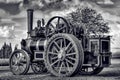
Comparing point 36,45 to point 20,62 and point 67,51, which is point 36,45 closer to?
point 20,62

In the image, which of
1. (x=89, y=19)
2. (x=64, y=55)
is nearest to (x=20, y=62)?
(x=64, y=55)

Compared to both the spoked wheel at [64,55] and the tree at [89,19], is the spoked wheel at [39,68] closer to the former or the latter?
the spoked wheel at [64,55]

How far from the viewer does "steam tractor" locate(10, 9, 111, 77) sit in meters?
12.8

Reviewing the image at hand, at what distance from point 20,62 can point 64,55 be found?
10.7 feet

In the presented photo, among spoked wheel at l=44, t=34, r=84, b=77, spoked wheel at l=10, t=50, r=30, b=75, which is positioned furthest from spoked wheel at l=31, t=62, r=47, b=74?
spoked wheel at l=44, t=34, r=84, b=77

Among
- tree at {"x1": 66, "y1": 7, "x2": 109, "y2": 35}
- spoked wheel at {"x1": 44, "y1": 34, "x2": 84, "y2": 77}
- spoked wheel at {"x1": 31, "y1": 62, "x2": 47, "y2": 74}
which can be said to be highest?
tree at {"x1": 66, "y1": 7, "x2": 109, "y2": 35}

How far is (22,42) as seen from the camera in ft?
52.7

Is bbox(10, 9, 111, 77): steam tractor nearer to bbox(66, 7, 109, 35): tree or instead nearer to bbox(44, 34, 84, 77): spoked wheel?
bbox(44, 34, 84, 77): spoked wheel

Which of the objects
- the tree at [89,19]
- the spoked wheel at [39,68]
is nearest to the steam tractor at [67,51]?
Answer: the spoked wheel at [39,68]

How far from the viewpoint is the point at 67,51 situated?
1307cm

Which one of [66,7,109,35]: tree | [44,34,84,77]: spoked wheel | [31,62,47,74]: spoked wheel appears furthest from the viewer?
[66,7,109,35]: tree

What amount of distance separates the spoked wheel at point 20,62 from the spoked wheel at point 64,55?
1.71 metres

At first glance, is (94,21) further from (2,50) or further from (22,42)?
(2,50)

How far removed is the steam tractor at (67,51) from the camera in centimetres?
1281
